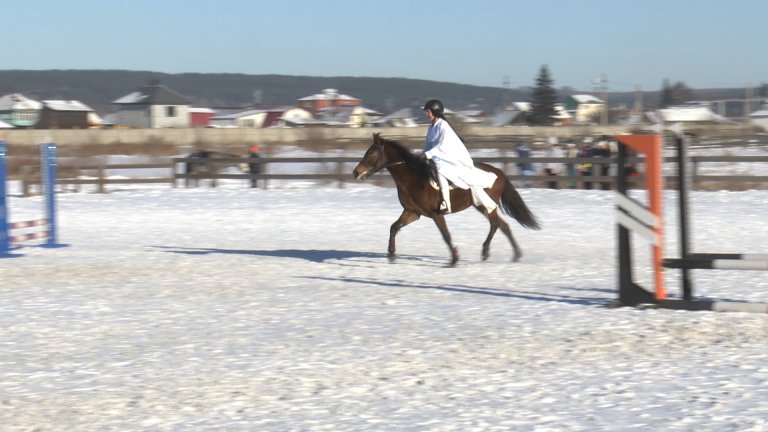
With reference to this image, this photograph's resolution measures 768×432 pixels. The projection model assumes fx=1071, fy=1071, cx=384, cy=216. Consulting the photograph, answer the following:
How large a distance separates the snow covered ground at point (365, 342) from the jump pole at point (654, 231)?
235 mm

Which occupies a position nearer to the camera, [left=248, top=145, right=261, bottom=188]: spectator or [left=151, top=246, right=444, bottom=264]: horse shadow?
[left=151, top=246, right=444, bottom=264]: horse shadow

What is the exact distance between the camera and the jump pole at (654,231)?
29.3ft

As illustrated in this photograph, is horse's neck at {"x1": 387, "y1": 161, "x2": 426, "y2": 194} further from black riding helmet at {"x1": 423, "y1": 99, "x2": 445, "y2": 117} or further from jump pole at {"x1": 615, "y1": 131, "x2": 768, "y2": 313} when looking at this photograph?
jump pole at {"x1": 615, "y1": 131, "x2": 768, "y2": 313}

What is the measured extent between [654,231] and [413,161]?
4502mm

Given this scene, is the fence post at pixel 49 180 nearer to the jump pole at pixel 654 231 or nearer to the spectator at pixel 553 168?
the jump pole at pixel 654 231

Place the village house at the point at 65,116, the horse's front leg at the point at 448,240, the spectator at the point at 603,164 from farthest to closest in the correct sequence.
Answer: the village house at the point at 65,116 < the spectator at the point at 603,164 < the horse's front leg at the point at 448,240

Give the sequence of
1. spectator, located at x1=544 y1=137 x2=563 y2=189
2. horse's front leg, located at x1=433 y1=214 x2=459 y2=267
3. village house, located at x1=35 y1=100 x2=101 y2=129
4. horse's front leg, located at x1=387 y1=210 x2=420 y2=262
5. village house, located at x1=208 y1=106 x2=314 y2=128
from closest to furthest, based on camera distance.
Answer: horse's front leg, located at x1=433 y1=214 x2=459 y2=267 < horse's front leg, located at x1=387 y1=210 x2=420 y2=262 < spectator, located at x1=544 y1=137 x2=563 y2=189 < village house, located at x1=35 y1=100 x2=101 y2=129 < village house, located at x1=208 y1=106 x2=314 y2=128

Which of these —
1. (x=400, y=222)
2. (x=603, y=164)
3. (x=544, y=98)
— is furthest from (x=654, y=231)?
(x=544, y=98)

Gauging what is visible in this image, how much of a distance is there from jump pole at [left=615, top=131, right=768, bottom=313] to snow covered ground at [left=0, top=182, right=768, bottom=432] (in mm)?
235

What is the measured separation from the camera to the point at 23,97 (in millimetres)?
137250

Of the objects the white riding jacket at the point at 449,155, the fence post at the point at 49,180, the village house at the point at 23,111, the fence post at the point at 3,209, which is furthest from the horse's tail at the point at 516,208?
the village house at the point at 23,111

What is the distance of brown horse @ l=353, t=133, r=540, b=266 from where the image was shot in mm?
13062

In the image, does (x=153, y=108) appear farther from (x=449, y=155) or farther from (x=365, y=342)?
(x=365, y=342)

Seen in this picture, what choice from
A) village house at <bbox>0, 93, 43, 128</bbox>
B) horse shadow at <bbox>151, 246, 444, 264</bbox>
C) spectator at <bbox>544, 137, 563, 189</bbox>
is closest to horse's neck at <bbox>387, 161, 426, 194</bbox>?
horse shadow at <bbox>151, 246, 444, 264</bbox>
